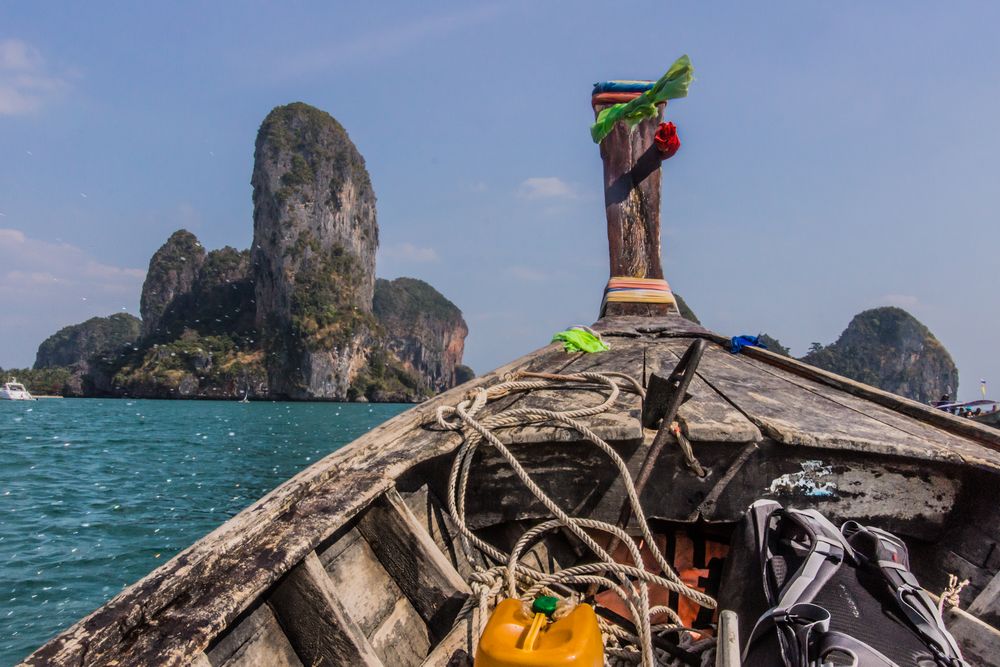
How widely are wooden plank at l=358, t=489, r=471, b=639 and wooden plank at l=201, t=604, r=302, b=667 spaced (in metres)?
0.37

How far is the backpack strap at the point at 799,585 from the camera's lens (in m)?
1.29

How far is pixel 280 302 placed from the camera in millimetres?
84000

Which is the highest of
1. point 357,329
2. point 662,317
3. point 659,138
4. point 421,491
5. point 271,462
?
point 357,329

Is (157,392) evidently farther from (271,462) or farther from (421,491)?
(421,491)

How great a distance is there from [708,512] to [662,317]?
6.89ft

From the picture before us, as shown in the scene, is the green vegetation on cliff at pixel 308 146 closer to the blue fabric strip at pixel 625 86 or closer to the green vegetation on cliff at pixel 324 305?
the green vegetation on cliff at pixel 324 305

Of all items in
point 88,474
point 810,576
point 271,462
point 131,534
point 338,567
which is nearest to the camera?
point 810,576

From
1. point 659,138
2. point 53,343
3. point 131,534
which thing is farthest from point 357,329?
point 659,138

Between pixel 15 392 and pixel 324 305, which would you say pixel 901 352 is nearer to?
pixel 324 305

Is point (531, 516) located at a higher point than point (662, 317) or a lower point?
lower

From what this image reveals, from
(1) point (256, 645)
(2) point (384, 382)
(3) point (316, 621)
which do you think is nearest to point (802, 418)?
(3) point (316, 621)

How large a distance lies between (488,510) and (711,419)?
774 mm

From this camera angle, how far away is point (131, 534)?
8.92m

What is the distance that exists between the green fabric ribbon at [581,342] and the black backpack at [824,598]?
1.78 metres
